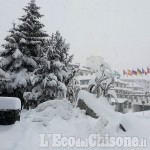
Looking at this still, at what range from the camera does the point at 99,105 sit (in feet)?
37.7

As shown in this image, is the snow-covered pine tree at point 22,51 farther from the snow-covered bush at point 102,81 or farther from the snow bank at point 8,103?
the snow bank at point 8,103

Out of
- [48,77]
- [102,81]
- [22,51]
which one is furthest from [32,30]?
[102,81]

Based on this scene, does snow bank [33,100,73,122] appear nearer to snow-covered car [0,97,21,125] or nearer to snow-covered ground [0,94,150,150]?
snow-covered ground [0,94,150,150]

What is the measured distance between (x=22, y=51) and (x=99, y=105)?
32.7ft

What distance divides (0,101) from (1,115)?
472 mm

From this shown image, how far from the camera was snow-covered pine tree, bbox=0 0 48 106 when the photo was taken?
18141mm

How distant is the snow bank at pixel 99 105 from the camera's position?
35.2 ft

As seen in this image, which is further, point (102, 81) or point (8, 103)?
point (102, 81)

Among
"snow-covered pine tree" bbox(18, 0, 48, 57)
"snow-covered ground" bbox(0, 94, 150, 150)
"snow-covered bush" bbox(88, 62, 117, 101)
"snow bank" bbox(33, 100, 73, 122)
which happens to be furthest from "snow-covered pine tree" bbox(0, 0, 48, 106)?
"snow-covered ground" bbox(0, 94, 150, 150)

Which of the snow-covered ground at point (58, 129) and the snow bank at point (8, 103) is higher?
the snow bank at point (8, 103)

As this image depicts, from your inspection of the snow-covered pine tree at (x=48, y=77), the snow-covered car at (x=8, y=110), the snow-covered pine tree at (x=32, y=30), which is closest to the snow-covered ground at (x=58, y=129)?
the snow-covered car at (x=8, y=110)

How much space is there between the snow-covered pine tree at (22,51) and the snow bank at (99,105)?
7.08m

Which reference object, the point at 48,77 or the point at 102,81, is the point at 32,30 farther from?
the point at 102,81

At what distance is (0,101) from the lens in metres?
7.80
